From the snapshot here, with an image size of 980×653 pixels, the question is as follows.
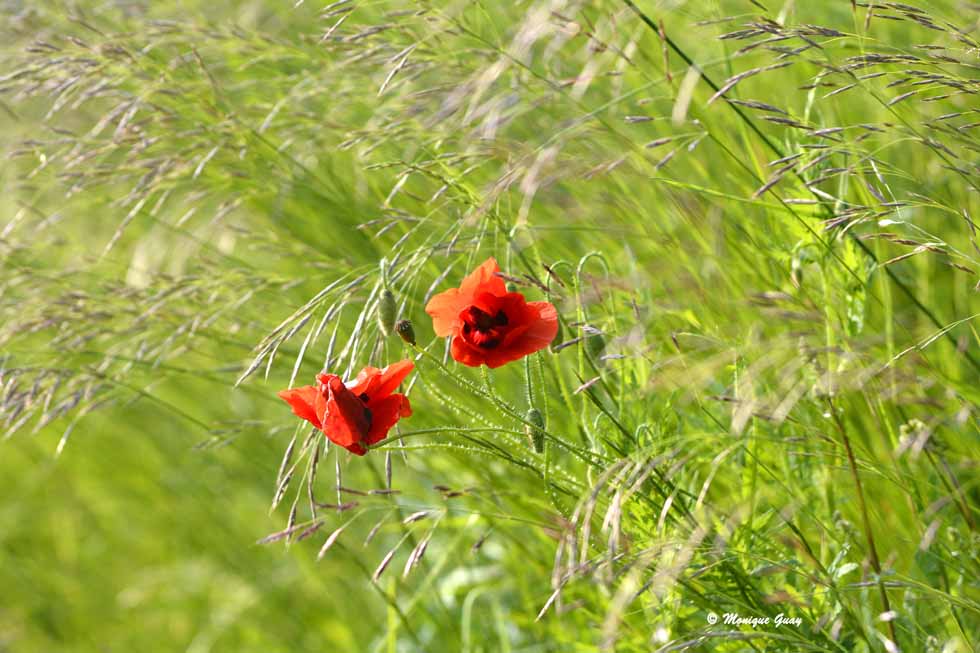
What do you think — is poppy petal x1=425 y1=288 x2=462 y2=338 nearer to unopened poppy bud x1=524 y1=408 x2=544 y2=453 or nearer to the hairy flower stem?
unopened poppy bud x1=524 y1=408 x2=544 y2=453

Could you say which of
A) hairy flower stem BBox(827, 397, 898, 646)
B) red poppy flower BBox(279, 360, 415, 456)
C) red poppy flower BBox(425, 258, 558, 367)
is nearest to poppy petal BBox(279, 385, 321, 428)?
red poppy flower BBox(279, 360, 415, 456)

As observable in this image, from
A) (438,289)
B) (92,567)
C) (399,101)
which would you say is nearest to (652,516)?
(438,289)

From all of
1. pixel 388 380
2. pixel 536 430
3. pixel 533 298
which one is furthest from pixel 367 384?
pixel 533 298

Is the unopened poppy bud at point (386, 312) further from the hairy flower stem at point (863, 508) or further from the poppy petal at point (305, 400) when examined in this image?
the hairy flower stem at point (863, 508)

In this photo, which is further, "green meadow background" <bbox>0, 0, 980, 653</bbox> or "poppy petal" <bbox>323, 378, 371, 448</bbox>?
"green meadow background" <bbox>0, 0, 980, 653</bbox>

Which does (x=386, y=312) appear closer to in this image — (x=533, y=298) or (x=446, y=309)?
(x=446, y=309)

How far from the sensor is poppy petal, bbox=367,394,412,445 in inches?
36.9

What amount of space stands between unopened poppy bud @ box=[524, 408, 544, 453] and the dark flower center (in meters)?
0.07

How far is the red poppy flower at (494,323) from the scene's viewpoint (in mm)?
945

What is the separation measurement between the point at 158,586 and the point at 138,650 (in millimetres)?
130

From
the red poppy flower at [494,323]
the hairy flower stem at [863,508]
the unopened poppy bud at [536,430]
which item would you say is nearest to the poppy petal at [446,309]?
the red poppy flower at [494,323]

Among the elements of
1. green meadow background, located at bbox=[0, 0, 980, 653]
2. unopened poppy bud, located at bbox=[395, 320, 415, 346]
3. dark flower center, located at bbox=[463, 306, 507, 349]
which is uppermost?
dark flower center, located at bbox=[463, 306, 507, 349]

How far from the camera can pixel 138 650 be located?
2164 mm

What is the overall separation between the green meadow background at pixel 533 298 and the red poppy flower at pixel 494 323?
0.04m
